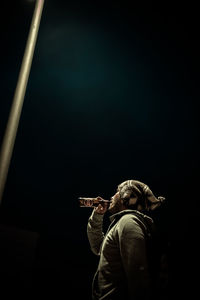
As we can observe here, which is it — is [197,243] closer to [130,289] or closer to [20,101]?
[130,289]

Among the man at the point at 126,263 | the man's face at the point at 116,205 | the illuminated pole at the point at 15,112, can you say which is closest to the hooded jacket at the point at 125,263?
the man at the point at 126,263

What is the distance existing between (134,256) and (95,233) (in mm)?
2246

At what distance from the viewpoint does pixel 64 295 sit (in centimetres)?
753

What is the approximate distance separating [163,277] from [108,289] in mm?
848

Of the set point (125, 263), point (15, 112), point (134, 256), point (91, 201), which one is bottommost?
point (125, 263)

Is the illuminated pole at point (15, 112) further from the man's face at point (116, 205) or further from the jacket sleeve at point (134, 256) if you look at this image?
the man's face at point (116, 205)

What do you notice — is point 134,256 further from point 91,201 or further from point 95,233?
point 91,201

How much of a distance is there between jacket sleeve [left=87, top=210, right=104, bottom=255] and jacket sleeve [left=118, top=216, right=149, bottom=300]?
175cm

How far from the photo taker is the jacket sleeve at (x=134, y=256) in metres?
3.08

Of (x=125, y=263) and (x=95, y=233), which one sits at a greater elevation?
(x=95, y=233)

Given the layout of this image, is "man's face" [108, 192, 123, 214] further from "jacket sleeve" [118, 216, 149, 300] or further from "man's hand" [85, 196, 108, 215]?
"jacket sleeve" [118, 216, 149, 300]

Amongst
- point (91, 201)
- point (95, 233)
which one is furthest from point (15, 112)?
point (95, 233)

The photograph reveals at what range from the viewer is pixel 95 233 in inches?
215

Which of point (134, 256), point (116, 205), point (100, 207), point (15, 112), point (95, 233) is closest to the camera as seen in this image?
point (134, 256)
